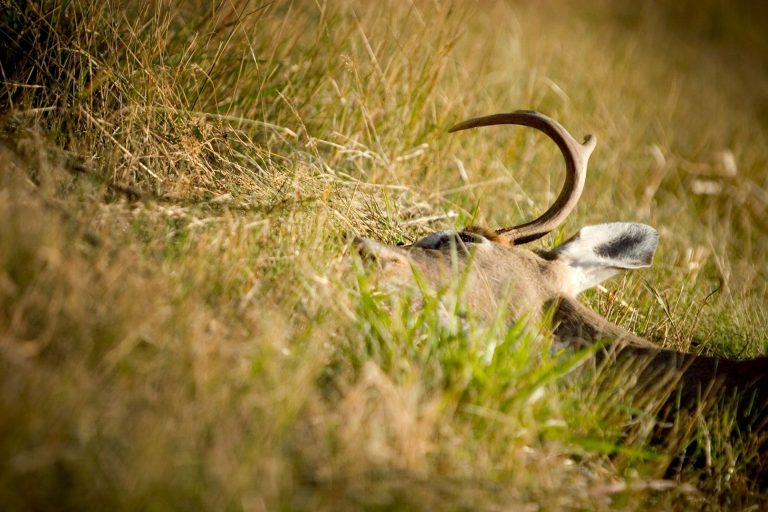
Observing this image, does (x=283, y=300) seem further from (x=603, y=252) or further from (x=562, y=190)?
(x=603, y=252)

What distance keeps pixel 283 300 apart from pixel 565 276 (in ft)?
4.99

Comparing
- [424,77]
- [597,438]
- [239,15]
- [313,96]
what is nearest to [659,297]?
[597,438]

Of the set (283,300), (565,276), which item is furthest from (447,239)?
(283,300)

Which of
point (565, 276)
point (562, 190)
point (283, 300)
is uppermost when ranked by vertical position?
point (562, 190)

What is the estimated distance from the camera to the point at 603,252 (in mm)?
4133

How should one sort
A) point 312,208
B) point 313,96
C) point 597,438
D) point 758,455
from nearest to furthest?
point 597,438 < point 758,455 < point 312,208 < point 313,96

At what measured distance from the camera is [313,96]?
507cm

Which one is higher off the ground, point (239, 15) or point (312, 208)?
point (239, 15)

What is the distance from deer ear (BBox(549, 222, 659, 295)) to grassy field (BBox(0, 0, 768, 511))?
0.31 metres

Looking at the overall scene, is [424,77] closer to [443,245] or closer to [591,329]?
[443,245]

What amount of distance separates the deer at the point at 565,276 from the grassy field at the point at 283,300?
14 cm

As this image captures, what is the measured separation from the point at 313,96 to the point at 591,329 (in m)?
2.53

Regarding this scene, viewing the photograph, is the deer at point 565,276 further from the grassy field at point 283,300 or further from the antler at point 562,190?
the grassy field at point 283,300

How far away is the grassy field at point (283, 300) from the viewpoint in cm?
214
